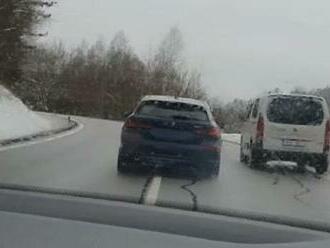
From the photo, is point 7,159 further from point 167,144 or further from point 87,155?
point 167,144

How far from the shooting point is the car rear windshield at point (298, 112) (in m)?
17.8

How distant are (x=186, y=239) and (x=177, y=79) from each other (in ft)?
262

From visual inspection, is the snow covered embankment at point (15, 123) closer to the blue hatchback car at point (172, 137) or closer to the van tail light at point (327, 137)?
the blue hatchback car at point (172, 137)

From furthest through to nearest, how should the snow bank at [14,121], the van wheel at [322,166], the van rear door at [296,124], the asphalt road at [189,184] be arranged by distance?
the snow bank at [14,121]
the van wheel at [322,166]
the van rear door at [296,124]
the asphalt road at [189,184]

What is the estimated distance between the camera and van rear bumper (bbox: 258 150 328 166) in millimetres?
17875

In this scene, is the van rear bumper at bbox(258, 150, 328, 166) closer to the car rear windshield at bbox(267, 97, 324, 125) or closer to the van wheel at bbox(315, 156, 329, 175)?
the van wheel at bbox(315, 156, 329, 175)

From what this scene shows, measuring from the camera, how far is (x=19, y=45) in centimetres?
3775

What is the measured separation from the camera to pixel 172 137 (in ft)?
45.3

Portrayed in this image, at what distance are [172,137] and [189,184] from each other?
985mm

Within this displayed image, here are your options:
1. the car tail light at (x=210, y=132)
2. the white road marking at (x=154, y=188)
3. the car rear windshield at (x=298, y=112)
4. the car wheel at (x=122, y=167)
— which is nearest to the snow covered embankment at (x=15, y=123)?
the car wheel at (x=122, y=167)

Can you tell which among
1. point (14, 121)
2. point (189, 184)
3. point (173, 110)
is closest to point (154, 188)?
point (189, 184)

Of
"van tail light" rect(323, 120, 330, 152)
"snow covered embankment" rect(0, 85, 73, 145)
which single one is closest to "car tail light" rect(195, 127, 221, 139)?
"van tail light" rect(323, 120, 330, 152)

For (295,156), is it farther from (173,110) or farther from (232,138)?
(232,138)

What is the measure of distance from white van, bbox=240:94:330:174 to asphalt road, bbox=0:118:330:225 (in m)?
0.55
